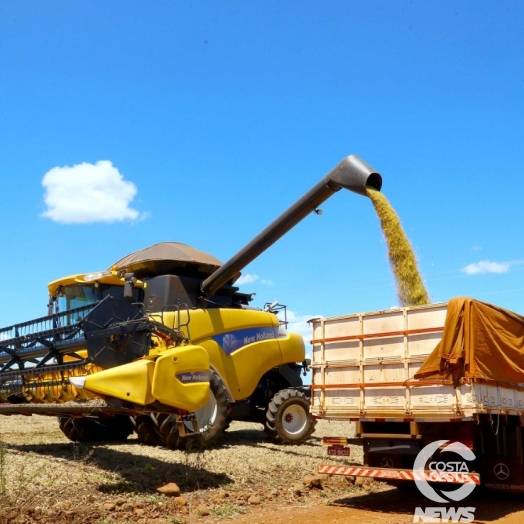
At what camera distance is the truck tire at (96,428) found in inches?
507

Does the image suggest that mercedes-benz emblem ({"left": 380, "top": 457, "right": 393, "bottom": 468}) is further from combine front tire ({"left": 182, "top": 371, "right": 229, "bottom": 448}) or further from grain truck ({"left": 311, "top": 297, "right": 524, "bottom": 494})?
combine front tire ({"left": 182, "top": 371, "right": 229, "bottom": 448})

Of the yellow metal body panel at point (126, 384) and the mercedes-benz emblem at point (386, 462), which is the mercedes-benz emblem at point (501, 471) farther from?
the yellow metal body panel at point (126, 384)

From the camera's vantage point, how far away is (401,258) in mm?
9562

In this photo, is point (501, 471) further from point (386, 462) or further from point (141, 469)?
point (141, 469)

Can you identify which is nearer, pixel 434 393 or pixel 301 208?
pixel 434 393

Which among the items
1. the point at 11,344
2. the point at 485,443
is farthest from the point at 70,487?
the point at 485,443

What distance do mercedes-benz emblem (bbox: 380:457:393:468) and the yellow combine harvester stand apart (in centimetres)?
243

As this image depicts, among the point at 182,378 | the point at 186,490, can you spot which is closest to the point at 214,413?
the point at 186,490

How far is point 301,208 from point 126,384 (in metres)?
4.48

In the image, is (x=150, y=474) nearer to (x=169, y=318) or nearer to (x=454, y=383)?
(x=169, y=318)

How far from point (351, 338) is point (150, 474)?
10.6 ft

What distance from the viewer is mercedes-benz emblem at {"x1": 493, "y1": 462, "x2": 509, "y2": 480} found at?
26.9 feet

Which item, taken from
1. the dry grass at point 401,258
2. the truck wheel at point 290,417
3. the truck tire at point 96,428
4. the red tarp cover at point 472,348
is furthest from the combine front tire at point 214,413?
the red tarp cover at point 472,348

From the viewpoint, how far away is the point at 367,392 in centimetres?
867
